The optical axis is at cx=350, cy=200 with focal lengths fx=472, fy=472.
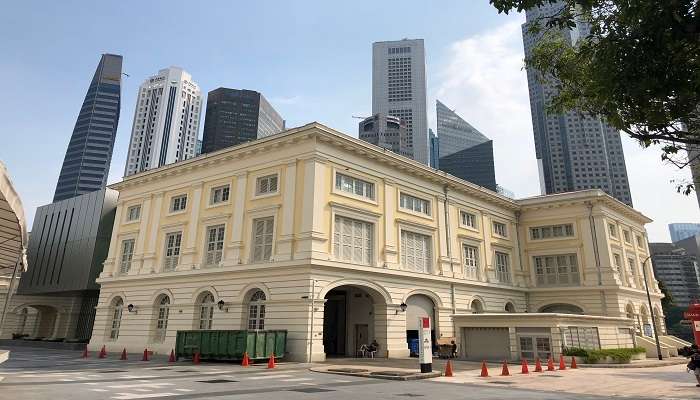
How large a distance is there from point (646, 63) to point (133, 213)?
37245 millimetres

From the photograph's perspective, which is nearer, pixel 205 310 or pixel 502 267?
pixel 205 310

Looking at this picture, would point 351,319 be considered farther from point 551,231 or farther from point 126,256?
point 551,231

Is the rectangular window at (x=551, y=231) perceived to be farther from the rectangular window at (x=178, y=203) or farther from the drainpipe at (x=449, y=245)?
the rectangular window at (x=178, y=203)

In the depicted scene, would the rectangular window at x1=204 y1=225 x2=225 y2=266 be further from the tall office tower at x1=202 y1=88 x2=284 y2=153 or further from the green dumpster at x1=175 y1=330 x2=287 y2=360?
the tall office tower at x1=202 y1=88 x2=284 y2=153

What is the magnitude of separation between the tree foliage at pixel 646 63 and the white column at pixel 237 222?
21602 millimetres

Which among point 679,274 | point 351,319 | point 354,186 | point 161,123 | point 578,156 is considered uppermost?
point 161,123

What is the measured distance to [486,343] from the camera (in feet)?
98.8

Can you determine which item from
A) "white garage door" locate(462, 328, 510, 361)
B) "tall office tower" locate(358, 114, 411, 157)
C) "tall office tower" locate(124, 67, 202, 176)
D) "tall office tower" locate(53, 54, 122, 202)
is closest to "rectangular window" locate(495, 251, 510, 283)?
"white garage door" locate(462, 328, 510, 361)

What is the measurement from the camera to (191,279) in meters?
30.9

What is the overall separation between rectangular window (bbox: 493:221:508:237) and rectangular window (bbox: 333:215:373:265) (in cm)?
1666

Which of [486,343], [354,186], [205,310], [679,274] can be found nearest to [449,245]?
[486,343]

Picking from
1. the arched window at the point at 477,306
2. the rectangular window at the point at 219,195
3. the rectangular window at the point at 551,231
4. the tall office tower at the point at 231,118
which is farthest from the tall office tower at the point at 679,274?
the tall office tower at the point at 231,118

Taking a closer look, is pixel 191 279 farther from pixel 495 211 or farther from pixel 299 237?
pixel 495 211

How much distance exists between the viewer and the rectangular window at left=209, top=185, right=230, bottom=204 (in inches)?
1255
